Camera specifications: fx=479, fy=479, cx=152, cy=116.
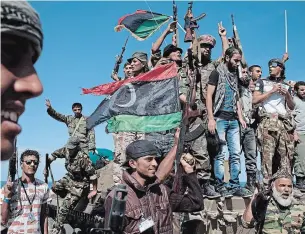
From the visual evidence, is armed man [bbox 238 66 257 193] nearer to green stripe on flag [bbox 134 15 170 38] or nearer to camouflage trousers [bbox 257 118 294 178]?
camouflage trousers [bbox 257 118 294 178]

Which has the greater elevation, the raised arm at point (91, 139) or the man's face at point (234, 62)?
the man's face at point (234, 62)

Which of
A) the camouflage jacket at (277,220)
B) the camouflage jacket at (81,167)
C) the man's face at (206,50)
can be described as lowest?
the camouflage jacket at (277,220)

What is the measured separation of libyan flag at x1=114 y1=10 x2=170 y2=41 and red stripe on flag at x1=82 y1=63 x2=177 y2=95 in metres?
1.92

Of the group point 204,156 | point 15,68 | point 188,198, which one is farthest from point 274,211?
point 15,68

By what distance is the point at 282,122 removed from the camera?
7781 mm

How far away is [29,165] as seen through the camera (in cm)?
580

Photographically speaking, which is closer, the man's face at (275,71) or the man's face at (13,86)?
the man's face at (13,86)

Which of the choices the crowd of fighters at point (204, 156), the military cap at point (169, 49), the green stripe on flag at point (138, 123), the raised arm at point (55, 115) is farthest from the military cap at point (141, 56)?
the raised arm at point (55, 115)

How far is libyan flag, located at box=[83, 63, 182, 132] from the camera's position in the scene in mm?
7734

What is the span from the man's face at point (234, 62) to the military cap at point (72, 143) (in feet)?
14.1

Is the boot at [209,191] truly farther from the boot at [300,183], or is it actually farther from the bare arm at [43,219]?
the bare arm at [43,219]

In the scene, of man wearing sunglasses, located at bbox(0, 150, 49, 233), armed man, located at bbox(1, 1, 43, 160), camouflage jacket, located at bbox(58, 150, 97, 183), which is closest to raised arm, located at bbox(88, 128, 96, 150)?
camouflage jacket, located at bbox(58, 150, 97, 183)

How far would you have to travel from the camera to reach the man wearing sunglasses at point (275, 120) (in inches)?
300

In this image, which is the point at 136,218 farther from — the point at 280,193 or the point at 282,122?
the point at 282,122
